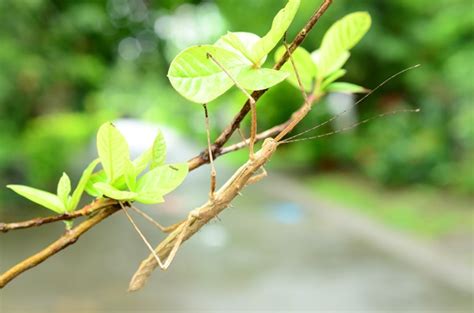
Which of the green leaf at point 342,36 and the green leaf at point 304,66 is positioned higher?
the green leaf at point 342,36

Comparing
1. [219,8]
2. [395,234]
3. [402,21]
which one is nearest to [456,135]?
[402,21]

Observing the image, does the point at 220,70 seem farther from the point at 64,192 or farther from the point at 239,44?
the point at 64,192

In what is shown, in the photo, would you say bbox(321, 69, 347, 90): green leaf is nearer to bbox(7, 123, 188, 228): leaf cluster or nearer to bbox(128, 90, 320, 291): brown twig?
bbox(128, 90, 320, 291): brown twig

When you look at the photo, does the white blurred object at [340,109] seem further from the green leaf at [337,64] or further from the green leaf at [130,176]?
the green leaf at [130,176]

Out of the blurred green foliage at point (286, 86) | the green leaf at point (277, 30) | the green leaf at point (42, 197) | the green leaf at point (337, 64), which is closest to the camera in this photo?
the green leaf at point (277, 30)

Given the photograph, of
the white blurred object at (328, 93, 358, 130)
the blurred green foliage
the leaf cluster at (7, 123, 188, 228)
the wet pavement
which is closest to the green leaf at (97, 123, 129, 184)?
the leaf cluster at (7, 123, 188, 228)

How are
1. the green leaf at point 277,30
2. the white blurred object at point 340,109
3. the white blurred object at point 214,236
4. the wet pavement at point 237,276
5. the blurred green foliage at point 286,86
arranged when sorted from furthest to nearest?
1. the white blurred object at point 340,109
2. the blurred green foliage at point 286,86
3. the white blurred object at point 214,236
4. the wet pavement at point 237,276
5. the green leaf at point 277,30

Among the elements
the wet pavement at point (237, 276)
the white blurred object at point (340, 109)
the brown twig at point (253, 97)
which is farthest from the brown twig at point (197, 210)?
the white blurred object at point (340, 109)
